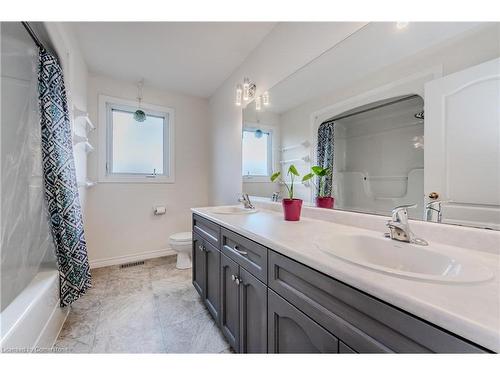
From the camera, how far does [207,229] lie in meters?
1.58

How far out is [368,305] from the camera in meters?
0.53

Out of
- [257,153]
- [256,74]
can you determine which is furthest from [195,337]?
[256,74]

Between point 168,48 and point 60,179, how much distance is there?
147cm

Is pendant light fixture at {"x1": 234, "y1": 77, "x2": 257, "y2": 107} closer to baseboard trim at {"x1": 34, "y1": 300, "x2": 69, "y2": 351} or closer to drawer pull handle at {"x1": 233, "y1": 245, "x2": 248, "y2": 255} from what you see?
drawer pull handle at {"x1": 233, "y1": 245, "x2": 248, "y2": 255}

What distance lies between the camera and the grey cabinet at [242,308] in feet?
3.12

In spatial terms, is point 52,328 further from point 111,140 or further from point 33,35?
point 111,140

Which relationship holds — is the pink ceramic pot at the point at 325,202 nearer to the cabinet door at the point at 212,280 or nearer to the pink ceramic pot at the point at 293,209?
the pink ceramic pot at the point at 293,209

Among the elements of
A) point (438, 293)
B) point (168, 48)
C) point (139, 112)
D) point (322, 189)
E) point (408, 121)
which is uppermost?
point (168, 48)

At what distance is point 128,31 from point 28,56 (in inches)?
29.7

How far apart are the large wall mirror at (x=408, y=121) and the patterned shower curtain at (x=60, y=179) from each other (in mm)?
1622

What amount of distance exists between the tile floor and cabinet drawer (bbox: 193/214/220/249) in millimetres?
587

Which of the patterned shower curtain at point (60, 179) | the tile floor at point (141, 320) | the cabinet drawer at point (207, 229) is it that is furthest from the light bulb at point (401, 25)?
the patterned shower curtain at point (60, 179)

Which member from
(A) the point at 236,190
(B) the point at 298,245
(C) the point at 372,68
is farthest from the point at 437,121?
(A) the point at 236,190
